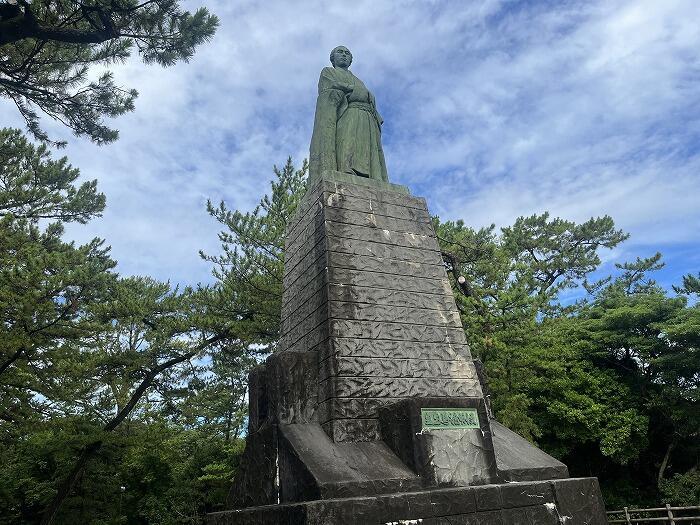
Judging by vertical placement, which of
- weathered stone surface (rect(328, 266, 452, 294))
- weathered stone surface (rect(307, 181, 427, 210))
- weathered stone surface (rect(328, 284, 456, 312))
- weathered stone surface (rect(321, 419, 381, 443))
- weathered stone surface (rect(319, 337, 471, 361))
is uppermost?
weathered stone surface (rect(307, 181, 427, 210))

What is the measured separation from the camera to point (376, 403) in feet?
13.8

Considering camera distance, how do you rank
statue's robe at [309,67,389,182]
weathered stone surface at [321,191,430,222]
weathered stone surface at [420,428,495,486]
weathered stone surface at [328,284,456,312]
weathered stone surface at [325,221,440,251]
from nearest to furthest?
weathered stone surface at [420,428,495,486] < weathered stone surface at [328,284,456,312] < weathered stone surface at [325,221,440,251] < weathered stone surface at [321,191,430,222] < statue's robe at [309,67,389,182]

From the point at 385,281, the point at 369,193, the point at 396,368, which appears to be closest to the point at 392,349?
the point at 396,368

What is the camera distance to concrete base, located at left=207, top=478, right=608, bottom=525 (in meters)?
2.97

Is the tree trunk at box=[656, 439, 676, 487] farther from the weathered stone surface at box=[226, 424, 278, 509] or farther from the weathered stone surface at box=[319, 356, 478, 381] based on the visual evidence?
the weathered stone surface at box=[226, 424, 278, 509]

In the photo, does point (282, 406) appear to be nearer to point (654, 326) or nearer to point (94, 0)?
point (94, 0)

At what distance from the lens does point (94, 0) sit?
6352 mm

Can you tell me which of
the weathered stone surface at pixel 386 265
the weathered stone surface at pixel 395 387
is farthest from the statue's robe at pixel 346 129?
the weathered stone surface at pixel 395 387

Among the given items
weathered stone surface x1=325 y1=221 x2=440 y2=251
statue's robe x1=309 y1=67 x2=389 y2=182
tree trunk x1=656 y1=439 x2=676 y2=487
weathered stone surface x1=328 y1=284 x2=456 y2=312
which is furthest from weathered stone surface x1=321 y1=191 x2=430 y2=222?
tree trunk x1=656 y1=439 x2=676 y2=487

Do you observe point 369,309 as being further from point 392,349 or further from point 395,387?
point 395,387

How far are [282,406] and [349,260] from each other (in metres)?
1.45

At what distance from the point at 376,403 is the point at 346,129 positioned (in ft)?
10.8

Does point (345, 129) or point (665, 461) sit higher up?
point (345, 129)

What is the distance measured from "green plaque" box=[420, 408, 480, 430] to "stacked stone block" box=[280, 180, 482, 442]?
0.99 ft
